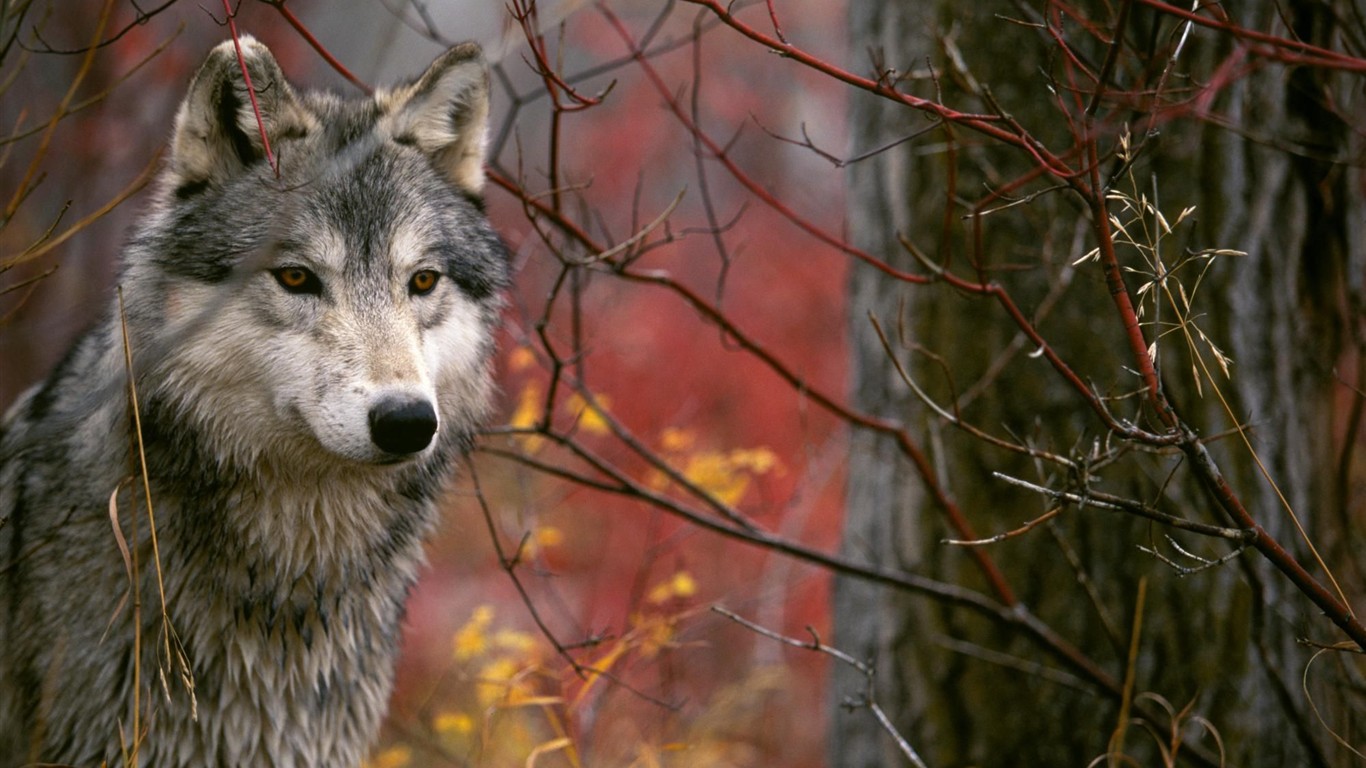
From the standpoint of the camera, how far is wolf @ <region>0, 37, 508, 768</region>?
3.07 metres

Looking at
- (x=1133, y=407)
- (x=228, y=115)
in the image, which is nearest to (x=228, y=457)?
(x=228, y=115)

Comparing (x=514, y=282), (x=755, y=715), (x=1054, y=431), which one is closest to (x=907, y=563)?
(x=1054, y=431)

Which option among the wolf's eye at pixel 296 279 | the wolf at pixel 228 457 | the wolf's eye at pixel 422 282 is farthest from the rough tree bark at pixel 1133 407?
the wolf's eye at pixel 296 279

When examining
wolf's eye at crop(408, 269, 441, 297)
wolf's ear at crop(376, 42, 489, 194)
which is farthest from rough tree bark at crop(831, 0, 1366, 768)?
wolf's eye at crop(408, 269, 441, 297)

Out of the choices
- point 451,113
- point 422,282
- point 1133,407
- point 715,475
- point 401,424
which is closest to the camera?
point 401,424

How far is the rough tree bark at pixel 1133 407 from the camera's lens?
383 cm

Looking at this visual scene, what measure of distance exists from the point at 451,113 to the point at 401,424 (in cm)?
142

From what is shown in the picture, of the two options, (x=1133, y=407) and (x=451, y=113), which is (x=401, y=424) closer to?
(x=451, y=113)

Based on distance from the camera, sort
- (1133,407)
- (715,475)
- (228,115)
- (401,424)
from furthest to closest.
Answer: (715,475) < (1133,407) < (228,115) < (401,424)

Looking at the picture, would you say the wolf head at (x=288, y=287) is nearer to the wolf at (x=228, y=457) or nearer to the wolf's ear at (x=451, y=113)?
the wolf at (x=228, y=457)

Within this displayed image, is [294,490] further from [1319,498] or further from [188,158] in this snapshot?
[1319,498]

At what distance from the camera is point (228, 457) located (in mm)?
3160

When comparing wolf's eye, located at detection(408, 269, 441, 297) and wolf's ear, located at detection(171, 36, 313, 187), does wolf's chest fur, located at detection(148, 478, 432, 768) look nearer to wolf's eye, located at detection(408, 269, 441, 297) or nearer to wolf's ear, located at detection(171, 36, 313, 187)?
wolf's eye, located at detection(408, 269, 441, 297)

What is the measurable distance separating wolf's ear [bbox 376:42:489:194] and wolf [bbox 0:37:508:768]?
0.79 feet
